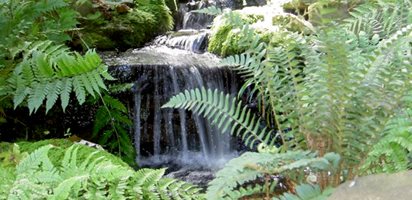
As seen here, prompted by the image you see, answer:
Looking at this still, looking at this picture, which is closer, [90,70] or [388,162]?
[388,162]

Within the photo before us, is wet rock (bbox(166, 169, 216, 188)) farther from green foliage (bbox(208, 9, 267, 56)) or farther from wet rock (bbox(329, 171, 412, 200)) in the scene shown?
wet rock (bbox(329, 171, 412, 200))

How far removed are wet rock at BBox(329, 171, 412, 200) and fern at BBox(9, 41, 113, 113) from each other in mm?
1600

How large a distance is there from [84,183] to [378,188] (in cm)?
105

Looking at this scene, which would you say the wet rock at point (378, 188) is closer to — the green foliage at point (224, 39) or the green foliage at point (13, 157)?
the green foliage at point (13, 157)

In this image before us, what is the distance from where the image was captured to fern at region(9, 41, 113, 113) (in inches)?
101

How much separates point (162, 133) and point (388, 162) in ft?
12.6

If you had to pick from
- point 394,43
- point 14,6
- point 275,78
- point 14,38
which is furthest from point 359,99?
point 14,6

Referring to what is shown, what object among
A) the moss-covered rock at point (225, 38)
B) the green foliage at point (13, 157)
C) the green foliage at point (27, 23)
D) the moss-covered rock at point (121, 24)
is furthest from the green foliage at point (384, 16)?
the moss-covered rock at point (121, 24)

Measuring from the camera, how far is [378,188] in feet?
4.10

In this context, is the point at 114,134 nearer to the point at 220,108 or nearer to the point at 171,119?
the point at 171,119

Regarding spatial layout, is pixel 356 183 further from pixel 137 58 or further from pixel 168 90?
pixel 137 58

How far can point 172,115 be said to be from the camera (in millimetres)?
5285

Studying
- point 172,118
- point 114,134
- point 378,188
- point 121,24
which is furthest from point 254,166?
point 121,24

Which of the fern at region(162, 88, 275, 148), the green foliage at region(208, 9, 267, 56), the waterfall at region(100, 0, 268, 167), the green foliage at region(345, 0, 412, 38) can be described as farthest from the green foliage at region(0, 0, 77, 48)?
the green foliage at region(208, 9, 267, 56)
